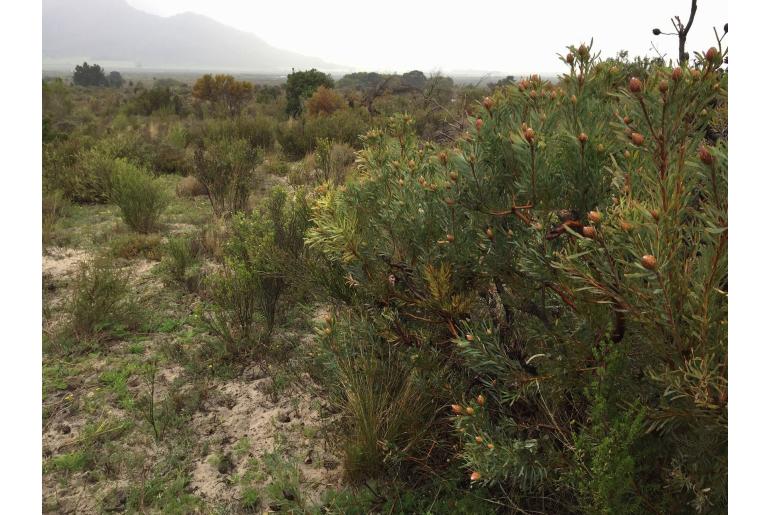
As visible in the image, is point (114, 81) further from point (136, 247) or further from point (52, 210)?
point (136, 247)

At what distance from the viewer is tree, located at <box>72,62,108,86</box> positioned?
156ft

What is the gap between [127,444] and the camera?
9.68 ft

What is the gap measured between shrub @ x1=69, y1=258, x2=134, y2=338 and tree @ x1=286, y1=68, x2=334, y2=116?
15.4 meters

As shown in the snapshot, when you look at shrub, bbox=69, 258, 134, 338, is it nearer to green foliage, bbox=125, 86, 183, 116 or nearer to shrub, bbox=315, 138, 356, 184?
shrub, bbox=315, 138, 356, 184

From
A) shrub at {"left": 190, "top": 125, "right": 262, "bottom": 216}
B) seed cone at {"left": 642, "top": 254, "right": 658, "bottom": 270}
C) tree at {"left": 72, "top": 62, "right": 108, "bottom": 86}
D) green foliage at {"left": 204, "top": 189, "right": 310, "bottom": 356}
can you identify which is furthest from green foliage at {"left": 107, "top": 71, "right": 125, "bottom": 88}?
seed cone at {"left": 642, "top": 254, "right": 658, "bottom": 270}

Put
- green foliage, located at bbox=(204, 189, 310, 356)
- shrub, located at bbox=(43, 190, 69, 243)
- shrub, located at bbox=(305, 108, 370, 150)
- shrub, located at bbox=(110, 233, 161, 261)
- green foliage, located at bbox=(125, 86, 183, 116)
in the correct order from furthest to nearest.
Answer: green foliage, located at bbox=(125, 86, 183, 116)
shrub, located at bbox=(305, 108, 370, 150)
shrub, located at bbox=(43, 190, 69, 243)
shrub, located at bbox=(110, 233, 161, 261)
green foliage, located at bbox=(204, 189, 310, 356)

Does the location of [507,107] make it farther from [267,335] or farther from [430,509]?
[267,335]

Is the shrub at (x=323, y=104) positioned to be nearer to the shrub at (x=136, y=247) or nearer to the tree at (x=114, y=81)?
the shrub at (x=136, y=247)

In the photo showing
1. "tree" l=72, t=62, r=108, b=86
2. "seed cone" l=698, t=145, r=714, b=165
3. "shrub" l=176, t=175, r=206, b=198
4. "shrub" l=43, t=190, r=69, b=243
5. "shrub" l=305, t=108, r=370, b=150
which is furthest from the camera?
"tree" l=72, t=62, r=108, b=86

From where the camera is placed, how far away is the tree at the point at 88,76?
47.6 metres

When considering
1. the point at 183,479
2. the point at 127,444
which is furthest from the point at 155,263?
the point at 183,479

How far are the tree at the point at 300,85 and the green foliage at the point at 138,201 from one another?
1273cm

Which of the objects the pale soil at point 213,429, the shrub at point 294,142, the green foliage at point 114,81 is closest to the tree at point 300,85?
the shrub at point 294,142

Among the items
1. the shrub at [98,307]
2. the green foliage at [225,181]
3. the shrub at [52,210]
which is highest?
the green foliage at [225,181]
